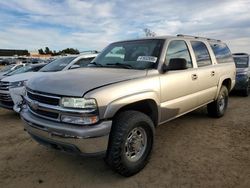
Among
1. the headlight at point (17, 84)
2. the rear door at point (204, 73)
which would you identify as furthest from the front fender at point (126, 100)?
the headlight at point (17, 84)

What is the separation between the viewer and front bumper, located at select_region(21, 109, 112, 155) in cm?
303

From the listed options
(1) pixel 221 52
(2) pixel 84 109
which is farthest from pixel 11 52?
(2) pixel 84 109

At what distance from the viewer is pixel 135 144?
Result: 3664 mm

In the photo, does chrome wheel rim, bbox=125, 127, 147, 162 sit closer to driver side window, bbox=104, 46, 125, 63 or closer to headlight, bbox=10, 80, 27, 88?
driver side window, bbox=104, 46, 125, 63

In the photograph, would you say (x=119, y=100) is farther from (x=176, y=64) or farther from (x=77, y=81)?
(x=176, y=64)

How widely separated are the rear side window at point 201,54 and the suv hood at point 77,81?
1.82 m

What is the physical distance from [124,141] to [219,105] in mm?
3868

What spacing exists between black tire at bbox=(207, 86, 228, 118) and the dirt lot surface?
0.73 meters

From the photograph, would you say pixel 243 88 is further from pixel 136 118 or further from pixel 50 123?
pixel 50 123

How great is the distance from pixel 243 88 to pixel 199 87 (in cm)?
534

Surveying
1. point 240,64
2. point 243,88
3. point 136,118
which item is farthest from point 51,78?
point 240,64

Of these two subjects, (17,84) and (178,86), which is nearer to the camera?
(178,86)

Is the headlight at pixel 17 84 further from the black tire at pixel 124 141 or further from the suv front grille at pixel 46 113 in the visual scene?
the black tire at pixel 124 141

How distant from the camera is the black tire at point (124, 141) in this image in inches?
129
